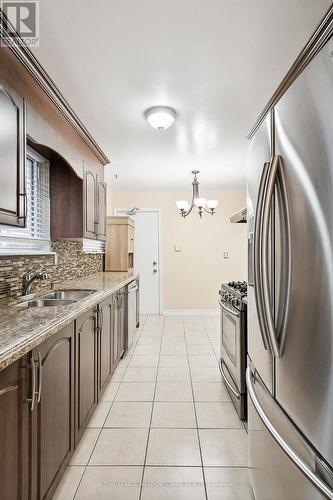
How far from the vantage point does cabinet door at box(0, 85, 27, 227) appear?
1556 millimetres

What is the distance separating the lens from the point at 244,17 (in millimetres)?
1634

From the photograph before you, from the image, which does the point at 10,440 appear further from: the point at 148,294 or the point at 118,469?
the point at 148,294

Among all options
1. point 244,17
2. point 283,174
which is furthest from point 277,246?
point 244,17

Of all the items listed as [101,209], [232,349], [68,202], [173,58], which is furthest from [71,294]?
[173,58]

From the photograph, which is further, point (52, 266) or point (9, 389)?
point (52, 266)

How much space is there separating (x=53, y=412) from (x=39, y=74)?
2.02 m

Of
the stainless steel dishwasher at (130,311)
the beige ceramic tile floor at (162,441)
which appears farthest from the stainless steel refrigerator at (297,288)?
the stainless steel dishwasher at (130,311)

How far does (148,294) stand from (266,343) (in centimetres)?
500

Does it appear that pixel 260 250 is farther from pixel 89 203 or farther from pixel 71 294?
pixel 89 203

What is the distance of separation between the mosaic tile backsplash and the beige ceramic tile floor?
1.15 metres

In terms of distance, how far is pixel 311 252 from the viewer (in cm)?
86

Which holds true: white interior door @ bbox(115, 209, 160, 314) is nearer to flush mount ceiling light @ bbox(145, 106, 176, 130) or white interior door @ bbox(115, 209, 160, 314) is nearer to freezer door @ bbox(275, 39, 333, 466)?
flush mount ceiling light @ bbox(145, 106, 176, 130)

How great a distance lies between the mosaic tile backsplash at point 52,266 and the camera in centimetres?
212

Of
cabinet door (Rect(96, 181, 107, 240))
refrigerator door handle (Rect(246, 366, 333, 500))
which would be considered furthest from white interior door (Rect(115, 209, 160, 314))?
refrigerator door handle (Rect(246, 366, 333, 500))
